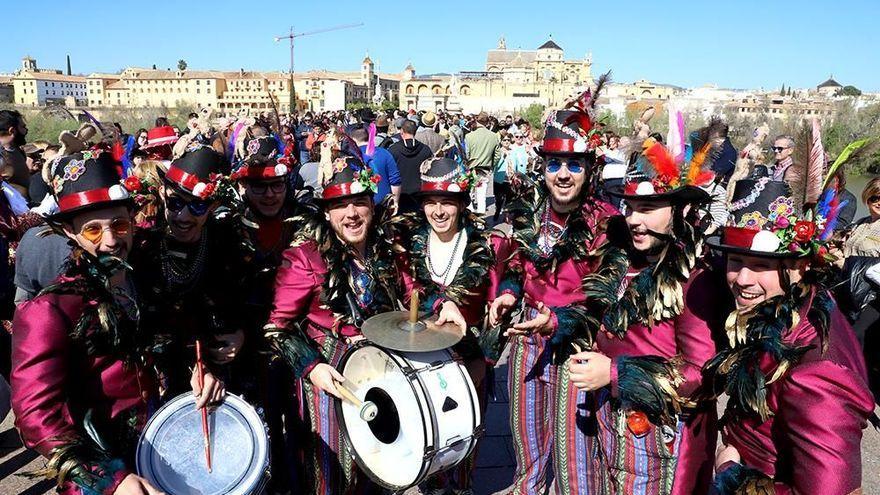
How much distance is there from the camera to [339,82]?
99.8 metres

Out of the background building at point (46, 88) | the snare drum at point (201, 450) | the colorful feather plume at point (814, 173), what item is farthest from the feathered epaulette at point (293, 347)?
the background building at point (46, 88)

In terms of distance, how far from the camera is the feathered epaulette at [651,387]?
223 centimetres

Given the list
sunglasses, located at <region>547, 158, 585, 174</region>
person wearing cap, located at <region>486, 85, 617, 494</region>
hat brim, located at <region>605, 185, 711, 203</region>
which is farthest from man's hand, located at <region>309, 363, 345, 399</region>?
sunglasses, located at <region>547, 158, 585, 174</region>

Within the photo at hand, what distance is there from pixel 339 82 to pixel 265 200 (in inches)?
4001

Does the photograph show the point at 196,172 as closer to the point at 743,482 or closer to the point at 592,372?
the point at 592,372

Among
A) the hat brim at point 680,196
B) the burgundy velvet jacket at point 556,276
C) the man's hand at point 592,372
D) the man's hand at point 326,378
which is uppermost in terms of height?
the hat brim at point 680,196

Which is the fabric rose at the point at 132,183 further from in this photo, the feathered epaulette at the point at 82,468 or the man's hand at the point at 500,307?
the man's hand at the point at 500,307

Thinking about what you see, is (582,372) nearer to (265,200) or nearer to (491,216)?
(265,200)

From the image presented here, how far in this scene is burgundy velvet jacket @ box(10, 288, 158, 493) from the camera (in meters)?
1.94

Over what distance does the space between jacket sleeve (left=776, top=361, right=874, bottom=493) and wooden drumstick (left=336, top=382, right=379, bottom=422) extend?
165 cm

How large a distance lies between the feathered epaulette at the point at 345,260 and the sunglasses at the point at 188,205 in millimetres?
470

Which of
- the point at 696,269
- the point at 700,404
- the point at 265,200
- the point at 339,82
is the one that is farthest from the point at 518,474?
the point at 339,82

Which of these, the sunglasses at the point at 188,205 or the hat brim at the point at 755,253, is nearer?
the hat brim at the point at 755,253

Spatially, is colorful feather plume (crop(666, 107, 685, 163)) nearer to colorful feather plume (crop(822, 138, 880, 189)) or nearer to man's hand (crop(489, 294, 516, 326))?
colorful feather plume (crop(822, 138, 880, 189))
